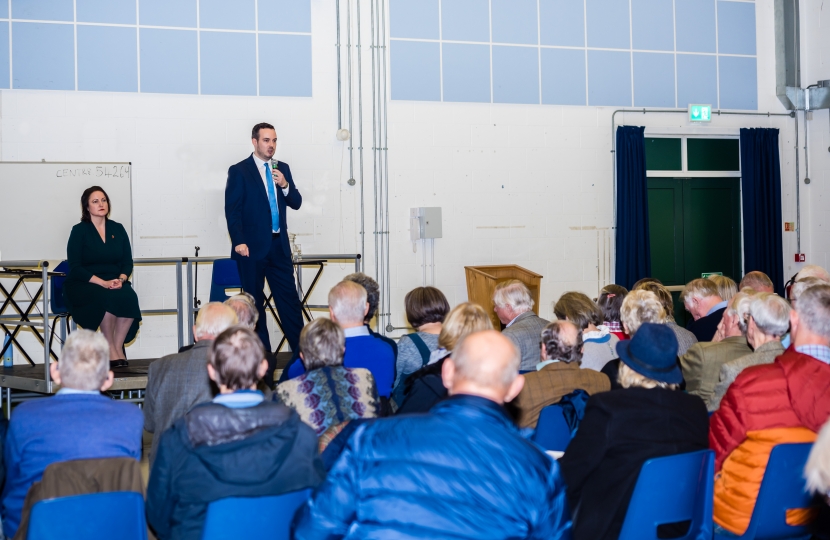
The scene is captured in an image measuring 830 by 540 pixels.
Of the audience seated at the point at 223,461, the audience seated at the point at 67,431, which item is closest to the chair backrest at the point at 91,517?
the audience seated at the point at 223,461

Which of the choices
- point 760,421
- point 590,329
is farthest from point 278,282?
point 760,421

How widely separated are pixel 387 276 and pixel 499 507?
20.4 feet

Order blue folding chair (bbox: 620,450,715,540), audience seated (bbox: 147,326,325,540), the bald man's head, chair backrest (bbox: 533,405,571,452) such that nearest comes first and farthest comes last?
the bald man's head
audience seated (bbox: 147,326,325,540)
blue folding chair (bbox: 620,450,715,540)
chair backrest (bbox: 533,405,571,452)

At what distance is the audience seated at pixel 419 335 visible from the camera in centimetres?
351

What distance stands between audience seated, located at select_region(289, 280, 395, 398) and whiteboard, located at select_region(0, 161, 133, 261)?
4232mm

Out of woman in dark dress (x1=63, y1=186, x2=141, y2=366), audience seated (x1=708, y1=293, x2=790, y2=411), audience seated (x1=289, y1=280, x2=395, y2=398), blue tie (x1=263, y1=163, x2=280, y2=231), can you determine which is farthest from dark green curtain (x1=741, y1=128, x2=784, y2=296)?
woman in dark dress (x1=63, y1=186, x2=141, y2=366)

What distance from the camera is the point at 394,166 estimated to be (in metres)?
7.80

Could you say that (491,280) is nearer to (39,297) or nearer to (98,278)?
(98,278)

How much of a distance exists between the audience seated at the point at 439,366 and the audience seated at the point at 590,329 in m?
0.72

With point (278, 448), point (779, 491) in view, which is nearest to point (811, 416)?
point (779, 491)

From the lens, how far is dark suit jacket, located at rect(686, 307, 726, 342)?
438 cm

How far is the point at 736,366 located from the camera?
3006mm

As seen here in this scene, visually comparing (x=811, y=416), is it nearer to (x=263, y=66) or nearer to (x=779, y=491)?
(x=779, y=491)

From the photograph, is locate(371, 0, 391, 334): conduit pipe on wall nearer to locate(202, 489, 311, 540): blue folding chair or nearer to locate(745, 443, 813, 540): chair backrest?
locate(745, 443, 813, 540): chair backrest
